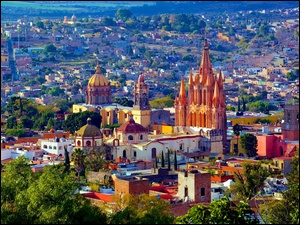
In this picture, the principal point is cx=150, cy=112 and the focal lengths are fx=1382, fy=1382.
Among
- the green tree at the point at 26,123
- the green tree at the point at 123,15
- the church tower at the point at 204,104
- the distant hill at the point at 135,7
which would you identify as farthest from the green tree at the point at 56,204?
the distant hill at the point at 135,7

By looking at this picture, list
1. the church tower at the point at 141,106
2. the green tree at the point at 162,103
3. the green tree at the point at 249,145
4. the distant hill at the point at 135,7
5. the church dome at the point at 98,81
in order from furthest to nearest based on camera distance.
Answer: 1. the distant hill at the point at 135,7
2. the green tree at the point at 162,103
3. the church dome at the point at 98,81
4. the church tower at the point at 141,106
5. the green tree at the point at 249,145

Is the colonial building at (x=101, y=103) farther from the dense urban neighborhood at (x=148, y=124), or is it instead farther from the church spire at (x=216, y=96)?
the church spire at (x=216, y=96)

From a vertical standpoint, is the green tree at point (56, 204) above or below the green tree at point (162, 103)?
below

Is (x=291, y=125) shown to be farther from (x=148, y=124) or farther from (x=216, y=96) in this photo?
(x=148, y=124)

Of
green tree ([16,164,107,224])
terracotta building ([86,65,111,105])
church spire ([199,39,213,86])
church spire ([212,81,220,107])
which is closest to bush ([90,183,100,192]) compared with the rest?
green tree ([16,164,107,224])

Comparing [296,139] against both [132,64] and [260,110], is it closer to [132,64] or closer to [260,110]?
[260,110]

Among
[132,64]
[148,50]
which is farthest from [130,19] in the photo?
[132,64]

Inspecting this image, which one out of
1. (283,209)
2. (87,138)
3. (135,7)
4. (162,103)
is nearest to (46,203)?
(283,209)
